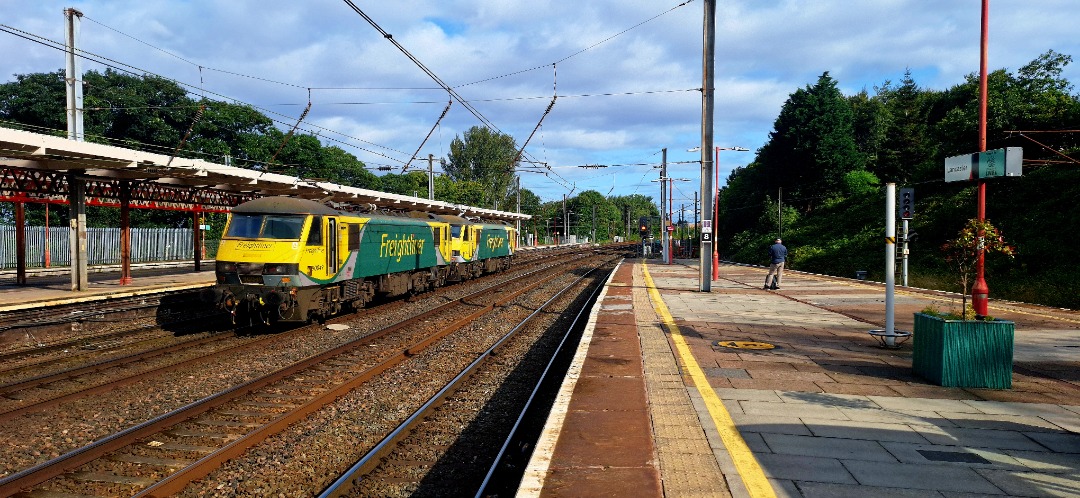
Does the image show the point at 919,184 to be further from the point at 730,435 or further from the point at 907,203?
the point at 730,435

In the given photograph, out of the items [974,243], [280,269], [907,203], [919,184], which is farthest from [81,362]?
[919,184]

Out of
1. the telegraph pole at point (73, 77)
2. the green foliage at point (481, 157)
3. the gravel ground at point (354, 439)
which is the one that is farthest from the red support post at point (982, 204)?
the green foliage at point (481, 157)

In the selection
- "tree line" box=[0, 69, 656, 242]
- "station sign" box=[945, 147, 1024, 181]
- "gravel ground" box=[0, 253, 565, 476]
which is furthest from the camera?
"tree line" box=[0, 69, 656, 242]

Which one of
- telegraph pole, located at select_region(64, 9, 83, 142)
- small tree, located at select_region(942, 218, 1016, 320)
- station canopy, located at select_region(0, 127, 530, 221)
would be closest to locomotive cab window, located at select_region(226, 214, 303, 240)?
station canopy, located at select_region(0, 127, 530, 221)

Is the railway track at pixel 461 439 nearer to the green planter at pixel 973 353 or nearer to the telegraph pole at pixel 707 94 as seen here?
the green planter at pixel 973 353

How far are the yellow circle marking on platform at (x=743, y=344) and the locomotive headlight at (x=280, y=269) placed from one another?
314 inches

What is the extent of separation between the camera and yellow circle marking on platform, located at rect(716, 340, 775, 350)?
33.5ft

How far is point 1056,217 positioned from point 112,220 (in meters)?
52.6

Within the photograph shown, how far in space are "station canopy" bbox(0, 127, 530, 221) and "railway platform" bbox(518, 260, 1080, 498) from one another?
398 inches

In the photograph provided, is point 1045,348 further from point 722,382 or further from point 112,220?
point 112,220

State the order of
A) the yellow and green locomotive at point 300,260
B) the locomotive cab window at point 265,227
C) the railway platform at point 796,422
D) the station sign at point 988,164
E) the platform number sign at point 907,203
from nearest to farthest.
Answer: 1. the railway platform at point 796,422
2. the station sign at point 988,164
3. the yellow and green locomotive at point 300,260
4. the locomotive cab window at point 265,227
5. the platform number sign at point 907,203

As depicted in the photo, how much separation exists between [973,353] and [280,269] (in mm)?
11165

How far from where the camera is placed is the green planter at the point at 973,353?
23.9ft

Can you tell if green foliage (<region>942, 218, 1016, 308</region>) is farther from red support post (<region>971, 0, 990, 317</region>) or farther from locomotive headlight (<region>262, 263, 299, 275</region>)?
locomotive headlight (<region>262, 263, 299, 275</region>)
